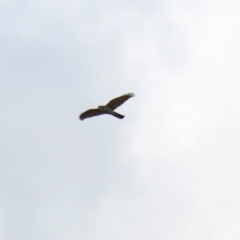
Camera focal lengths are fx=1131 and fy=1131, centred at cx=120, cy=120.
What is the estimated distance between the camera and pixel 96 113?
68438mm

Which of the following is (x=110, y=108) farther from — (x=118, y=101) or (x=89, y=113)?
(x=89, y=113)

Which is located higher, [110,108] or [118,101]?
[118,101]

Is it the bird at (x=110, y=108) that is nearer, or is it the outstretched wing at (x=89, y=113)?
the bird at (x=110, y=108)

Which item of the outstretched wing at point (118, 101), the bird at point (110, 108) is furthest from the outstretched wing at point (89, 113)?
the outstretched wing at point (118, 101)

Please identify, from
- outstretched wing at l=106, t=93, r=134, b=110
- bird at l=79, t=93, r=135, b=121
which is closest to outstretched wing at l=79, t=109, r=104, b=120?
bird at l=79, t=93, r=135, b=121

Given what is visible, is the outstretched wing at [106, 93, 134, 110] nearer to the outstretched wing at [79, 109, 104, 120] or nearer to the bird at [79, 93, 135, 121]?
the bird at [79, 93, 135, 121]

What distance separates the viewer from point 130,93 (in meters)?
67.7

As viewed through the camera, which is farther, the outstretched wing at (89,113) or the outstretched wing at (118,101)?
the outstretched wing at (89,113)

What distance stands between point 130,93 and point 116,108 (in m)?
1.47

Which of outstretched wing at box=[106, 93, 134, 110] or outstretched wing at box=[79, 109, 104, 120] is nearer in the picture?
outstretched wing at box=[106, 93, 134, 110]

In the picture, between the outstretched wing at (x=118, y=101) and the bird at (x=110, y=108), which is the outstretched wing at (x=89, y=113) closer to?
the bird at (x=110, y=108)

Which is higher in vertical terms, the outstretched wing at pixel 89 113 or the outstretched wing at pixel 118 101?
the outstretched wing at pixel 118 101

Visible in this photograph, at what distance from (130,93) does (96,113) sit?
249 centimetres

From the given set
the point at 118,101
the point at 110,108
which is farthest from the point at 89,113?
the point at 118,101
